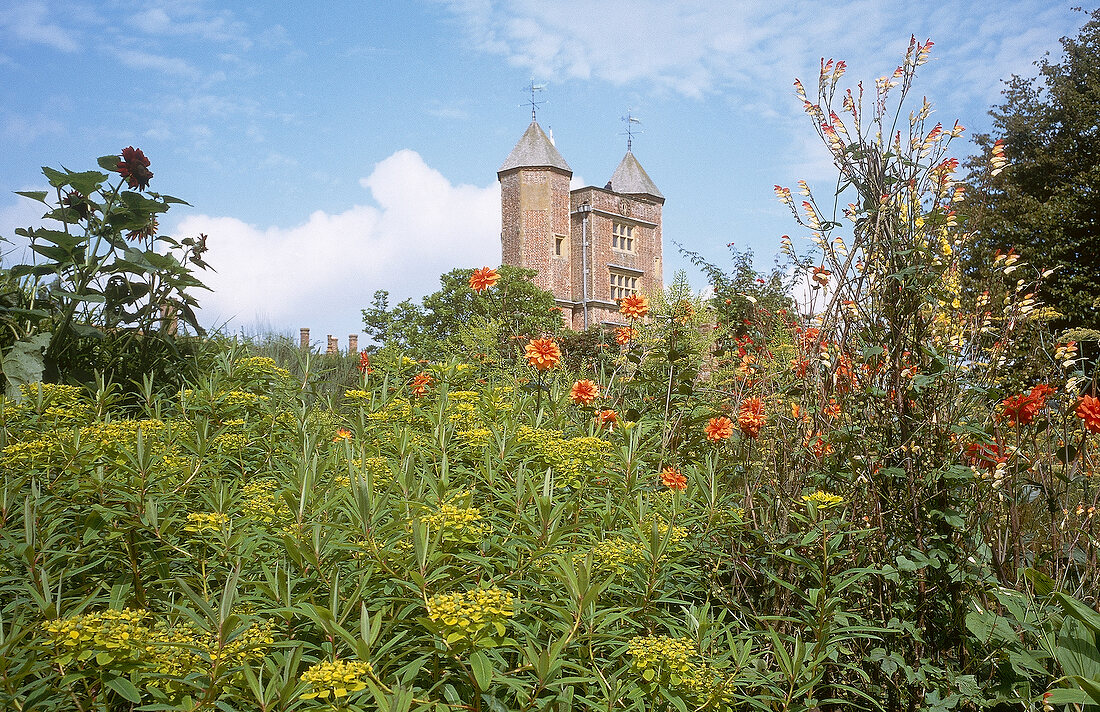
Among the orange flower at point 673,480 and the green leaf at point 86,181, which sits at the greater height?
the green leaf at point 86,181

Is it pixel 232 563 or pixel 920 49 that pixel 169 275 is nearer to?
pixel 232 563

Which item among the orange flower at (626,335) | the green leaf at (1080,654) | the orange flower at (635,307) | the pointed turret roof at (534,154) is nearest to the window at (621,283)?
the pointed turret roof at (534,154)

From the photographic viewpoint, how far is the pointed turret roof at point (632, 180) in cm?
4184

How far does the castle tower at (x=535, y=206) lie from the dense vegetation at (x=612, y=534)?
3251 centimetres

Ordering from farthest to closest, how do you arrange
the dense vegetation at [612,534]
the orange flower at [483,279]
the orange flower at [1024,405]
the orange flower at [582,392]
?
the orange flower at [483,279] → the orange flower at [582,392] → the orange flower at [1024,405] → the dense vegetation at [612,534]

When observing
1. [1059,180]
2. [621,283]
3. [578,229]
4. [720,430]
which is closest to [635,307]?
[720,430]

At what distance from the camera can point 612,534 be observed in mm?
2203

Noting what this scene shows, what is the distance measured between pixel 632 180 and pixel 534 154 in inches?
323

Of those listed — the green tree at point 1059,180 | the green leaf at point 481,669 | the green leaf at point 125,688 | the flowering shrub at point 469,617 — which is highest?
the green tree at point 1059,180

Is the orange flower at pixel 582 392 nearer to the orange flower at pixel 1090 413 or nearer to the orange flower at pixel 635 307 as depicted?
the orange flower at pixel 635 307

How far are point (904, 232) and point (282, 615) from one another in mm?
2244

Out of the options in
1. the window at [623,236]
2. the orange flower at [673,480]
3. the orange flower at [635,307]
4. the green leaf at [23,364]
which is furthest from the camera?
the window at [623,236]

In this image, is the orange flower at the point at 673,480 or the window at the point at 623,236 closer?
the orange flower at the point at 673,480

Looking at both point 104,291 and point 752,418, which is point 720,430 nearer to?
point 752,418
